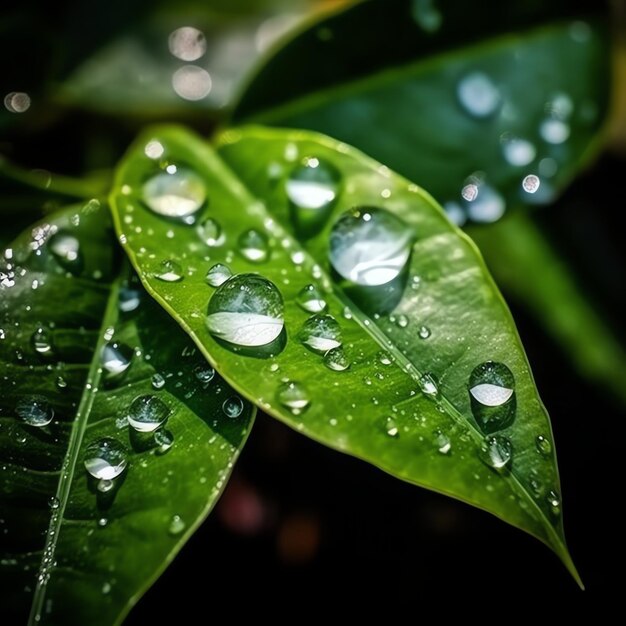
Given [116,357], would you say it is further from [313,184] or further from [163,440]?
[313,184]

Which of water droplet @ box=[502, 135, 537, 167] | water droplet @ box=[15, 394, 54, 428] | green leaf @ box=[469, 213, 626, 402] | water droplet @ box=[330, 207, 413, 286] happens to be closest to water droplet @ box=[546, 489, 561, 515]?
water droplet @ box=[330, 207, 413, 286]

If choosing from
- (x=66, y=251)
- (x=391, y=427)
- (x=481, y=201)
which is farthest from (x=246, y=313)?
(x=481, y=201)

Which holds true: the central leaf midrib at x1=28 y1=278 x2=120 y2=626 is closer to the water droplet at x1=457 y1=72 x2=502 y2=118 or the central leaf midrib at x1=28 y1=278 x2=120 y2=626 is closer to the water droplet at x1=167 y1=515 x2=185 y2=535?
the water droplet at x1=167 y1=515 x2=185 y2=535

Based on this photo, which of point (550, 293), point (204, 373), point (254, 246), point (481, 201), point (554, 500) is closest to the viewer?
point (554, 500)

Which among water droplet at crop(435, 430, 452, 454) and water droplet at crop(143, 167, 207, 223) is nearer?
water droplet at crop(435, 430, 452, 454)

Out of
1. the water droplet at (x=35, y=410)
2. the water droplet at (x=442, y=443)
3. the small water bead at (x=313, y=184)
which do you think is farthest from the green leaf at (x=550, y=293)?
the water droplet at (x=35, y=410)

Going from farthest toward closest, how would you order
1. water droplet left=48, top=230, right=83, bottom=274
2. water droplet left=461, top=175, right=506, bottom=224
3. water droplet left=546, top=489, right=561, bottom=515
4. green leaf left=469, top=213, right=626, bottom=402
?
green leaf left=469, top=213, right=626, bottom=402
water droplet left=461, top=175, right=506, bottom=224
water droplet left=48, top=230, right=83, bottom=274
water droplet left=546, top=489, right=561, bottom=515
